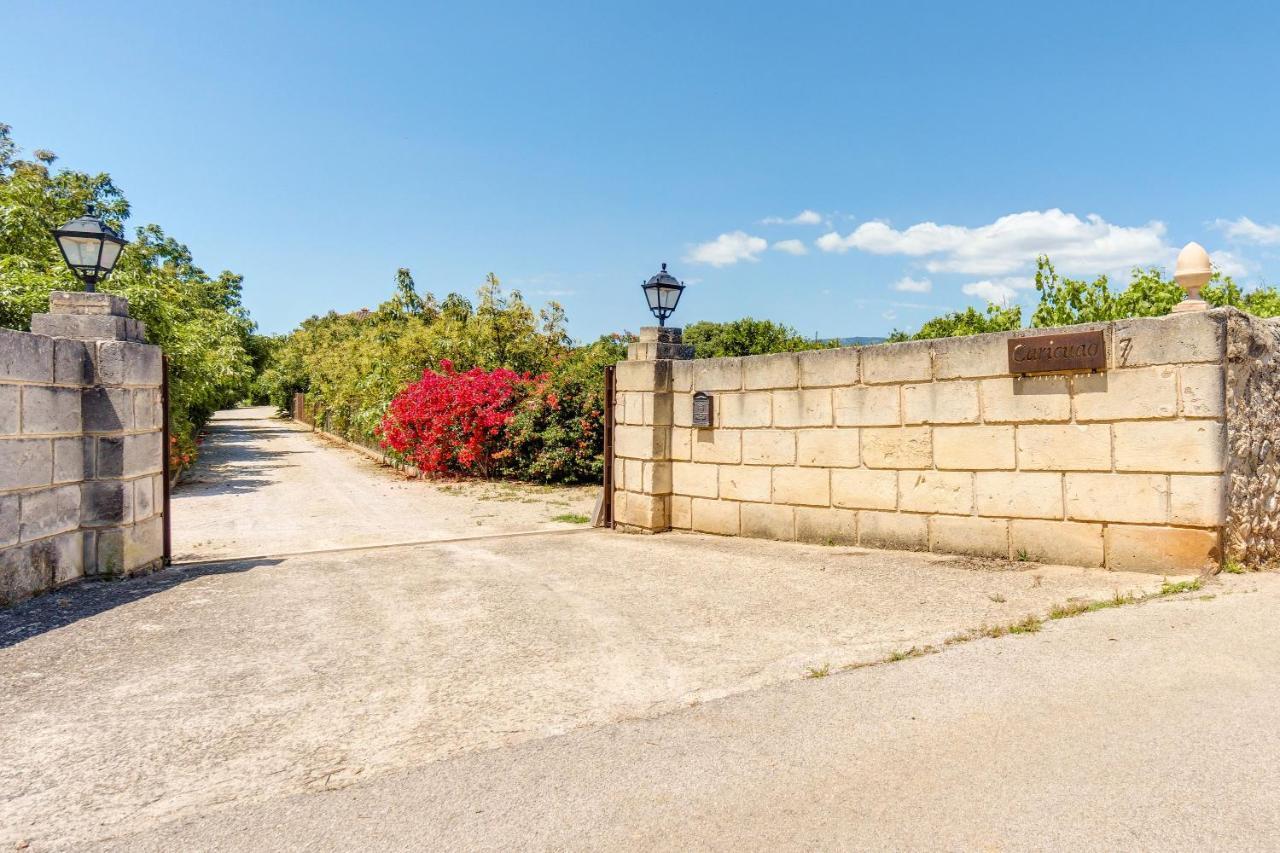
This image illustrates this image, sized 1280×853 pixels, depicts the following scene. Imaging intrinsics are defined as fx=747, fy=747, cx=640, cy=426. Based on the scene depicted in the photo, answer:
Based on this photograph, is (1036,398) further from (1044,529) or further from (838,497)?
(838,497)

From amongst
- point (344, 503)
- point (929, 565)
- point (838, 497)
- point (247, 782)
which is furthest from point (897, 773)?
point (344, 503)

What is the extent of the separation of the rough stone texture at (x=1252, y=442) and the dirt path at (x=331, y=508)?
652 centimetres

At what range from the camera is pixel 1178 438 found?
5312 mm

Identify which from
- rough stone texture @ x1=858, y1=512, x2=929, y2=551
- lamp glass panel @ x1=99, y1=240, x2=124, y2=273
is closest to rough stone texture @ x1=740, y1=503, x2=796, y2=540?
rough stone texture @ x1=858, y1=512, x2=929, y2=551

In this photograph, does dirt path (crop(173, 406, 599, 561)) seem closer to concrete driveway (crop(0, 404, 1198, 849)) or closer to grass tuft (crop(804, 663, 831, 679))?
concrete driveway (crop(0, 404, 1198, 849))

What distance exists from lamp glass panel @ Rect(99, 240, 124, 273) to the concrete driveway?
8.74ft

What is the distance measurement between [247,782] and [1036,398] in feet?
19.3

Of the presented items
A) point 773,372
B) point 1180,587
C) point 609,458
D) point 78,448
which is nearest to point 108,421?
point 78,448

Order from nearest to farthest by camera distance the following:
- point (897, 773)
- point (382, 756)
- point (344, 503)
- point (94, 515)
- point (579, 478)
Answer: point (897, 773), point (382, 756), point (94, 515), point (344, 503), point (579, 478)

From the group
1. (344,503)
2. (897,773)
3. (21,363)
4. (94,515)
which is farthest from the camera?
(344,503)

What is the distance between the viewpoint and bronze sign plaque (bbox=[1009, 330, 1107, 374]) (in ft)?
18.6

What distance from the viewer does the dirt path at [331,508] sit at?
850cm

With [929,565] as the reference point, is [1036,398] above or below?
above

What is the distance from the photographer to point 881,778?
109 inches
